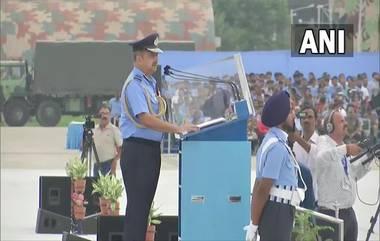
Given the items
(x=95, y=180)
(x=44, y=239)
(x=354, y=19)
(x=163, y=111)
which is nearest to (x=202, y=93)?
(x=163, y=111)

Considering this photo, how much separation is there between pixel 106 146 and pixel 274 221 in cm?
810

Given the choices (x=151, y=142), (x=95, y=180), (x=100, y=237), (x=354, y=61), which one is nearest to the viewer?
(x=151, y=142)

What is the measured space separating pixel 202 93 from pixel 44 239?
3858 millimetres

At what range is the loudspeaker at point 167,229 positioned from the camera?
7828mm

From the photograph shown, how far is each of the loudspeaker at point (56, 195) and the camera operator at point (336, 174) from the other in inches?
133

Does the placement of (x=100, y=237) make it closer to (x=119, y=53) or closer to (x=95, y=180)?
(x=95, y=180)

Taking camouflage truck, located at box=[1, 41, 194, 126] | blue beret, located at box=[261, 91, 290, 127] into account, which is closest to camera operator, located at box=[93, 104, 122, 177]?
blue beret, located at box=[261, 91, 290, 127]

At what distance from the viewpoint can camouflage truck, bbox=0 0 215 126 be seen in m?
31.6

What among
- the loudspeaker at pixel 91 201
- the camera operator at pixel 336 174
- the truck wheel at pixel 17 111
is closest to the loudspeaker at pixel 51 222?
the loudspeaker at pixel 91 201

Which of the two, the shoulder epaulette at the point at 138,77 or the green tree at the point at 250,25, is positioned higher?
the green tree at the point at 250,25

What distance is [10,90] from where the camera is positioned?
32.2 m

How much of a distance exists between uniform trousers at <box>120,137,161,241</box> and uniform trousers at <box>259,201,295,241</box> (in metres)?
1.11

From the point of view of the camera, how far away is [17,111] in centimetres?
3262

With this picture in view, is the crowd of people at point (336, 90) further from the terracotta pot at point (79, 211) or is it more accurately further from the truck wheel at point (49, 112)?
the terracotta pot at point (79, 211)
